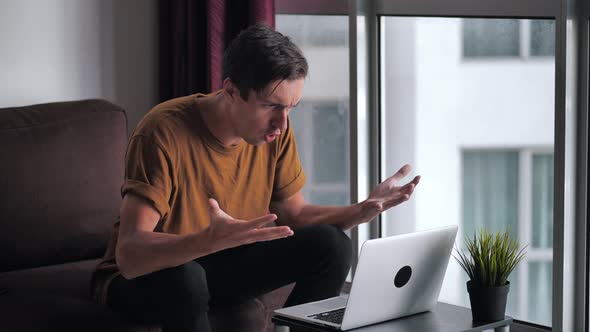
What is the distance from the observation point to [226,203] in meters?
2.18

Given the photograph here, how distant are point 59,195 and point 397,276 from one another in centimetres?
110

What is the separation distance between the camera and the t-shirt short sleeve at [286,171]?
2.30m

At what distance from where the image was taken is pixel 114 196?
8.43ft

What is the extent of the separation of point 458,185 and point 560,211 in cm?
58

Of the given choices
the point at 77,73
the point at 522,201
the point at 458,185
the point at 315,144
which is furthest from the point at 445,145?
the point at 77,73

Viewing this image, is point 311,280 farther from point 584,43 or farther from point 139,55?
point 139,55

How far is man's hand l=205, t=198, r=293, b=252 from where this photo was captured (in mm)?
1667

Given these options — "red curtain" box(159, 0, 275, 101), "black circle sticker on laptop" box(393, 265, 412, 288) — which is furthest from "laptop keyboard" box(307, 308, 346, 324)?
"red curtain" box(159, 0, 275, 101)

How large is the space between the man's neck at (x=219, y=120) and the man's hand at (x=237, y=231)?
441mm

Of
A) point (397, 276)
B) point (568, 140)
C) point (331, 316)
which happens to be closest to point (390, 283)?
point (397, 276)

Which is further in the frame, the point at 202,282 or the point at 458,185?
the point at 458,185

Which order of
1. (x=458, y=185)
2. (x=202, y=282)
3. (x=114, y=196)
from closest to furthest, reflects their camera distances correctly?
(x=202, y=282) → (x=114, y=196) → (x=458, y=185)

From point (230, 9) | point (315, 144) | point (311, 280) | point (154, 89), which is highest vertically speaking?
point (230, 9)

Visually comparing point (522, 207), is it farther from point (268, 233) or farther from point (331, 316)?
point (268, 233)
